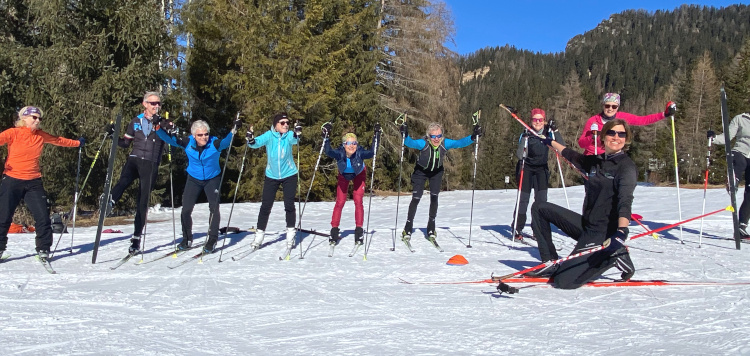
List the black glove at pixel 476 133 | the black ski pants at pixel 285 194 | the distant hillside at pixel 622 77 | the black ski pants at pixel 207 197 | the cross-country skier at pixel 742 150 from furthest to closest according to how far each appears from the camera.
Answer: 1. the distant hillside at pixel 622 77
2. the cross-country skier at pixel 742 150
3. the black glove at pixel 476 133
4. the black ski pants at pixel 285 194
5. the black ski pants at pixel 207 197

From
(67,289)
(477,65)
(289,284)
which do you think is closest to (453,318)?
(289,284)

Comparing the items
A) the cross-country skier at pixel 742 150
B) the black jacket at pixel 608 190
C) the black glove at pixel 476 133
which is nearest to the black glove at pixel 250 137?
the black glove at pixel 476 133

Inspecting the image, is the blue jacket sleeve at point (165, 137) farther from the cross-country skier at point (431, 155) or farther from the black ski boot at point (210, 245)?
the cross-country skier at point (431, 155)

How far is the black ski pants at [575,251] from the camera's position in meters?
4.77

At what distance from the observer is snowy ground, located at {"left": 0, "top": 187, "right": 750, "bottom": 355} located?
3.45 metres

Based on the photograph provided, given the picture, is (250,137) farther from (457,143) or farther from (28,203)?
(457,143)

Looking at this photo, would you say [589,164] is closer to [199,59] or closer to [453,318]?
[453,318]

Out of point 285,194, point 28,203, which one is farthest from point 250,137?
point 28,203

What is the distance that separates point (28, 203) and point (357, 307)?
414cm

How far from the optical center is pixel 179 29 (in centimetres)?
1959

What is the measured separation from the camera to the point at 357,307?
14.4 ft

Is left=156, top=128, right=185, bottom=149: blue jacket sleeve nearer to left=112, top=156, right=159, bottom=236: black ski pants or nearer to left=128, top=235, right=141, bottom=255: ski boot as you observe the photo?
left=112, top=156, right=159, bottom=236: black ski pants

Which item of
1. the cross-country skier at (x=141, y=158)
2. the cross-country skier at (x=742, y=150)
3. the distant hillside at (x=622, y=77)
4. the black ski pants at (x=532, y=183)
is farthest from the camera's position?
the distant hillside at (x=622, y=77)

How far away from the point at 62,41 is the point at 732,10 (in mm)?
225750
